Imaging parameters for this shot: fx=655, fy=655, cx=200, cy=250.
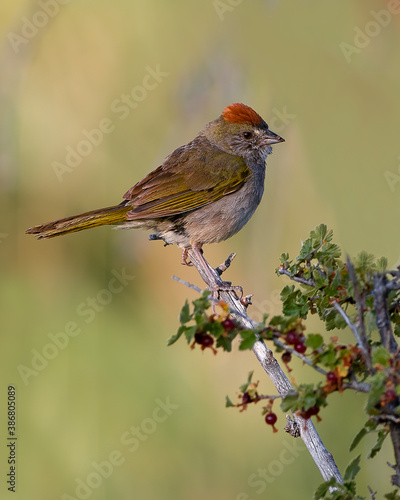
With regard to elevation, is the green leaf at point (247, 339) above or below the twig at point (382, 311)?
above

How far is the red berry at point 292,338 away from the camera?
55.2 inches

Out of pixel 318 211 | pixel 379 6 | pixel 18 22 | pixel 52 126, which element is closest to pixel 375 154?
pixel 318 211

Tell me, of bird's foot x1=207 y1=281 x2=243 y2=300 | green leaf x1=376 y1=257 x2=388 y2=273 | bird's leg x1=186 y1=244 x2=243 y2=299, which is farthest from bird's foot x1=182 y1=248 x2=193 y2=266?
green leaf x1=376 y1=257 x2=388 y2=273

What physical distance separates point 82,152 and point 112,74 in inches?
24.2

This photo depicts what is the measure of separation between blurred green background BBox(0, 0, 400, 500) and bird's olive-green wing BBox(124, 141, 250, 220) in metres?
0.39

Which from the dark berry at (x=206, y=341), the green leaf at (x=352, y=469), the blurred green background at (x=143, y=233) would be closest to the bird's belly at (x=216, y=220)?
the blurred green background at (x=143, y=233)

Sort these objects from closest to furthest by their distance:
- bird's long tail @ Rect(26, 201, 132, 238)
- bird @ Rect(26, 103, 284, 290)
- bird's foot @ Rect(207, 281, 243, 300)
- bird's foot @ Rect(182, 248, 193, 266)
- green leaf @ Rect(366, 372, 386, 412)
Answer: green leaf @ Rect(366, 372, 386, 412), bird's foot @ Rect(207, 281, 243, 300), bird's long tail @ Rect(26, 201, 132, 238), bird @ Rect(26, 103, 284, 290), bird's foot @ Rect(182, 248, 193, 266)

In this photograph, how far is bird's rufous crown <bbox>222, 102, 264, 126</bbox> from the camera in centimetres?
406

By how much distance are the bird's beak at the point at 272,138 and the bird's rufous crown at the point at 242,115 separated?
9 centimetres

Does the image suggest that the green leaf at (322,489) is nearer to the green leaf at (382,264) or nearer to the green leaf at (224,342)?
the green leaf at (224,342)

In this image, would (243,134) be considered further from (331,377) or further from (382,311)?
(331,377)

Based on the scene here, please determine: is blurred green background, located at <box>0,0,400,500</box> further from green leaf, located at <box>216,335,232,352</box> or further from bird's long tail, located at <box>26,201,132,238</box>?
green leaf, located at <box>216,335,232,352</box>

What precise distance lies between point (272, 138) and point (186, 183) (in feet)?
2.27

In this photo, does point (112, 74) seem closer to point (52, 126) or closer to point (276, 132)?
point (52, 126)
